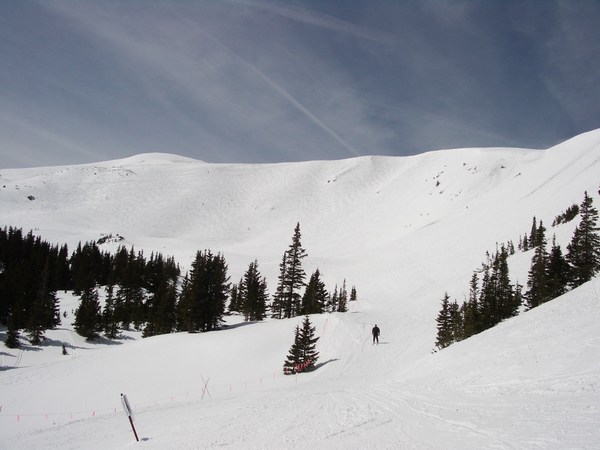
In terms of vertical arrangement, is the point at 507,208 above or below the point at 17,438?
above

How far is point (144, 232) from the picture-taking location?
178m

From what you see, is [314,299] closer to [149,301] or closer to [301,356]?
[301,356]


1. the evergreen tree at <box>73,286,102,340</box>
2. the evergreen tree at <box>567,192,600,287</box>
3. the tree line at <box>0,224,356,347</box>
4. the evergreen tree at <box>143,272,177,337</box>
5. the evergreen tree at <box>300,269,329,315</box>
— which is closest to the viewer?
the evergreen tree at <box>567,192,600,287</box>

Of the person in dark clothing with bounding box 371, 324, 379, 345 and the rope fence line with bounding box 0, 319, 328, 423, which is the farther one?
the person in dark clothing with bounding box 371, 324, 379, 345

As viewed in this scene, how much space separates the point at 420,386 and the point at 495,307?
2051cm

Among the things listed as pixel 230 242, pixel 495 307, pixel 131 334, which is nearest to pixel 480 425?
pixel 495 307

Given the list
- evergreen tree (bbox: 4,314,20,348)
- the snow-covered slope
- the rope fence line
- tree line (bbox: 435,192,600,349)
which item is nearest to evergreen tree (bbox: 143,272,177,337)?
the snow-covered slope

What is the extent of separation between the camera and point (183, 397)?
2609 centimetres

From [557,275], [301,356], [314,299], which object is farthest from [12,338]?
[557,275]

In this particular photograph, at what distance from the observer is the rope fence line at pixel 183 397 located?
24.4m

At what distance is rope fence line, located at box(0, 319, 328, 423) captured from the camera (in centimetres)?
2441

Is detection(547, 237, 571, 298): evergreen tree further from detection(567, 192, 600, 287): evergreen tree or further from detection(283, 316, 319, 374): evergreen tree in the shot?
detection(283, 316, 319, 374): evergreen tree

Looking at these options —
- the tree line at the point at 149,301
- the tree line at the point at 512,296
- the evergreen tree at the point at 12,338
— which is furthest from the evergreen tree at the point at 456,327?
the evergreen tree at the point at 12,338

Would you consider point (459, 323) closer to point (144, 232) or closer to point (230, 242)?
point (230, 242)
